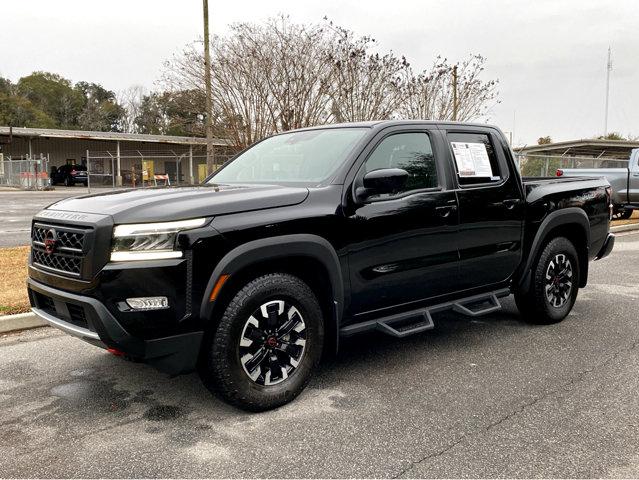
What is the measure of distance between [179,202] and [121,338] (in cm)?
83

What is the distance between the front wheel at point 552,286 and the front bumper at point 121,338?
10.9ft

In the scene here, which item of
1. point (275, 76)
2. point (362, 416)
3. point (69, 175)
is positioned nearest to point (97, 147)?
point (69, 175)

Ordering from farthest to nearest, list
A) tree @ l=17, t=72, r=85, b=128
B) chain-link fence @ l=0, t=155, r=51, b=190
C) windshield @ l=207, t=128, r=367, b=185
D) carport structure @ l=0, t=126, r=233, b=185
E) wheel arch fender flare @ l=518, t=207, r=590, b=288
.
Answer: tree @ l=17, t=72, r=85, b=128, carport structure @ l=0, t=126, r=233, b=185, chain-link fence @ l=0, t=155, r=51, b=190, wheel arch fender flare @ l=518, t=207, r=590, b=288, windshield @ l=207, t=128, r=367, b=185

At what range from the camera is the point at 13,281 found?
6633 mm

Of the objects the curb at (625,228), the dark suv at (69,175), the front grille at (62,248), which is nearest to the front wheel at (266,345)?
the front grille at (62,248)

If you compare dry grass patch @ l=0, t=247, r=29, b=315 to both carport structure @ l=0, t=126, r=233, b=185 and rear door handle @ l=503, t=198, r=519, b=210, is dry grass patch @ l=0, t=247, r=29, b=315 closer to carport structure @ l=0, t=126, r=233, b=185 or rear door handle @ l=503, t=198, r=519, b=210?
rear door handle @ l=503, t=198, r=519, b=210

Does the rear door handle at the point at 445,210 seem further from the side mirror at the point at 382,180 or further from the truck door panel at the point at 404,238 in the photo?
the side mirror at the point at 382,180

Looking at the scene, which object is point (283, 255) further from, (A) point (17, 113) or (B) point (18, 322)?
(A) point (17, 113)

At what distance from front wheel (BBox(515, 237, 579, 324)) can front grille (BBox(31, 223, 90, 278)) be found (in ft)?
12.5

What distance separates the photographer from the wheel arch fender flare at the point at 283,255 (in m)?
3.20

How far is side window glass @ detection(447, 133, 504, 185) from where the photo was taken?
4633 mm

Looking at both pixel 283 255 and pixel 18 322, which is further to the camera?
pixel 18 322

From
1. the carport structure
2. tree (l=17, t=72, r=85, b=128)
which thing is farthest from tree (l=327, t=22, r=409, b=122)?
tree (l=17, t=72, r=85, b=128)

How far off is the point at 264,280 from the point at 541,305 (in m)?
3.02
